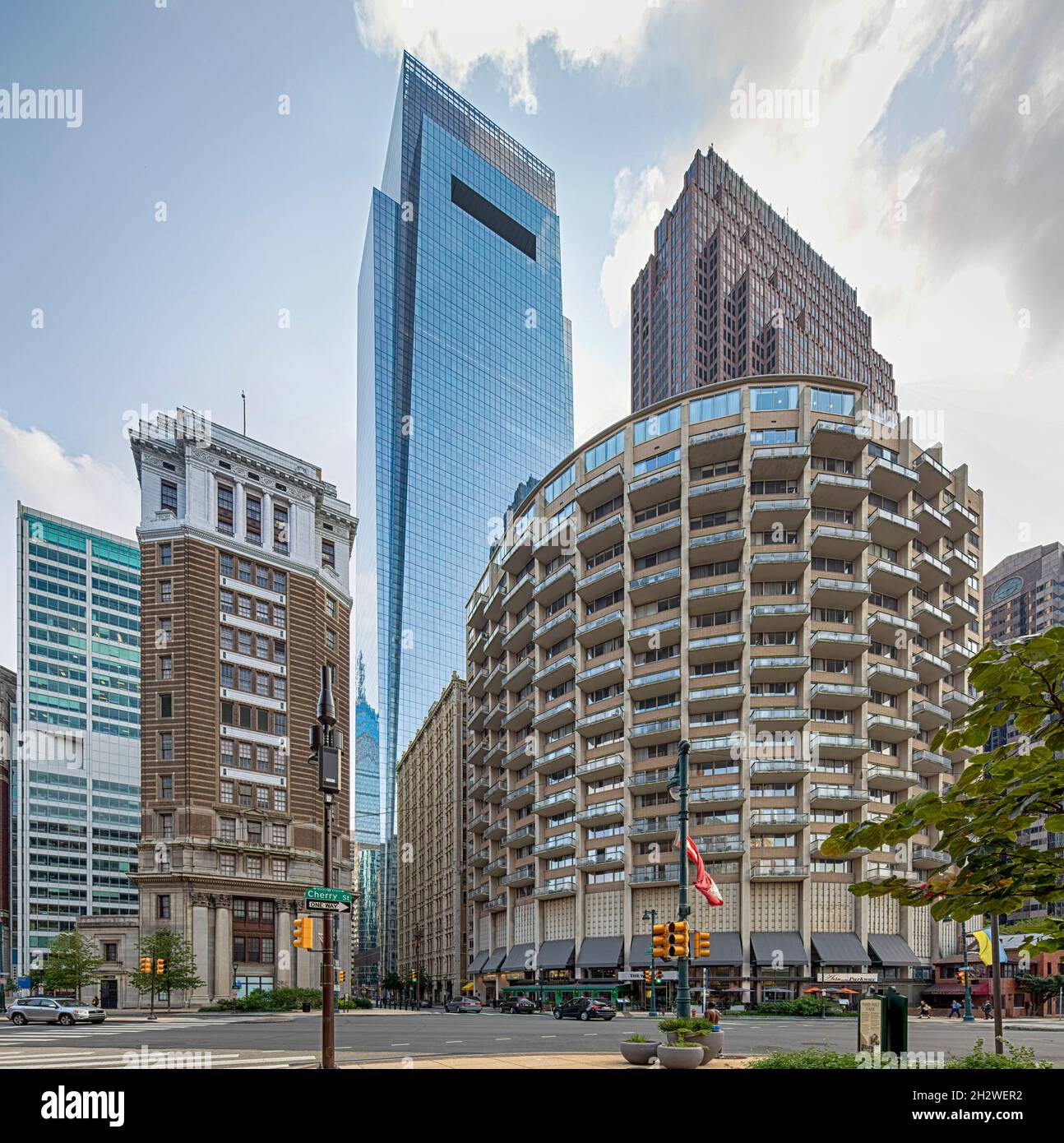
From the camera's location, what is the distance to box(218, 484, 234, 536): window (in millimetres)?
80062

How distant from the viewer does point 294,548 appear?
84.8m

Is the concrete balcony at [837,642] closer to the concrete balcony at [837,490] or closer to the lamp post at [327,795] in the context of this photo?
the concrete balcony at [837,490]

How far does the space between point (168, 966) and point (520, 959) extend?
3533 centimetres

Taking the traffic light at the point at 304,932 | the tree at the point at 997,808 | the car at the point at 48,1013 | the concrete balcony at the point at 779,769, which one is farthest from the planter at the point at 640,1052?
the concrete balcony at the point at 779,769

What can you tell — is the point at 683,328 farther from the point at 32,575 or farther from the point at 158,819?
the point at 158,819

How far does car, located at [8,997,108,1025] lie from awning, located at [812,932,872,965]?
160 feet

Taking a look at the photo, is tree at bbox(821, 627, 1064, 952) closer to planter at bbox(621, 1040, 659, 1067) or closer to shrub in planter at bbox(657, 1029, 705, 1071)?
shrub in planter at bbox(657, 1029, 705, 1071)

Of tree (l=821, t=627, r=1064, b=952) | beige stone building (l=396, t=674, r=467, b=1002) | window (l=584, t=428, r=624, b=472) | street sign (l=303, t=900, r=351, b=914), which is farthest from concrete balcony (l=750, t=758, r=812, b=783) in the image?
tree (l=821, t=627, r=1064, b=952)

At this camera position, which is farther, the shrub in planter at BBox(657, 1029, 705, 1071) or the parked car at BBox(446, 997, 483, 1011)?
the parked car at BBox(446, 997, 483, 1011)

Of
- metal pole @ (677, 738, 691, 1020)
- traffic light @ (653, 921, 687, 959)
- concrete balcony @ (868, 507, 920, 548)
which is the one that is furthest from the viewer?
concrete balcony @ (868, 507, 920, 548)

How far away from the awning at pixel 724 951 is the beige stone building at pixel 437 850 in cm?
5407

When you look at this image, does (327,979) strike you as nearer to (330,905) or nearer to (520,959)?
(330,905)

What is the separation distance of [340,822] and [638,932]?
1283 inches
